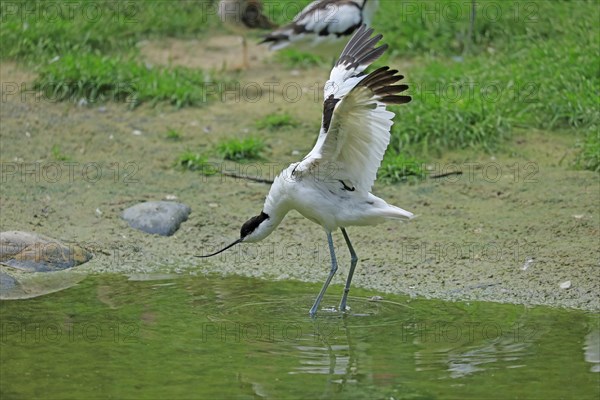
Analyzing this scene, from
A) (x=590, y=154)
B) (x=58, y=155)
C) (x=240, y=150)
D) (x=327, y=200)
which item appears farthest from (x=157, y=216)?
(x=590, y=154)

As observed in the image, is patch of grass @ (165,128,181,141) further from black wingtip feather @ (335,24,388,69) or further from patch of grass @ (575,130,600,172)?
patch of grass @ (575,130,600,172)

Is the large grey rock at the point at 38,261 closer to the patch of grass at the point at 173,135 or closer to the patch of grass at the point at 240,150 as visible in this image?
the patch of grass at the point at 240,150

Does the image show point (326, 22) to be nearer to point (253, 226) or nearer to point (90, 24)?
point (90, 24)

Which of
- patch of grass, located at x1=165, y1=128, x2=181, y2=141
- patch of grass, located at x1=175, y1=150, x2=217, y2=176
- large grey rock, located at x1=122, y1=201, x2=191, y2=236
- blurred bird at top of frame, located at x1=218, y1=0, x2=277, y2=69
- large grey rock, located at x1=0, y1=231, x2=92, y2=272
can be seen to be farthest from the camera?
blurred bird at top of frame, located at x1=218, y1=0, x2=277, y2=69

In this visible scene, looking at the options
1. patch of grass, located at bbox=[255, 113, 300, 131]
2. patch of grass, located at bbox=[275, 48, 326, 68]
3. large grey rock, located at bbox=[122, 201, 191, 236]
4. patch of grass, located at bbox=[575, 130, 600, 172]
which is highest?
patch of grass, located at bbox=[575, 130, 600, 172]

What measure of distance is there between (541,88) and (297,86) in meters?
2.40

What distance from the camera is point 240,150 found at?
895 centimetres

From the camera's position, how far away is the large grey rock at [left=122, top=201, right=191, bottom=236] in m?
7.66

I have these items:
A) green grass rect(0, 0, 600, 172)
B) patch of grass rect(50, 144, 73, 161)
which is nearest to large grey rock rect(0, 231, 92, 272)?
patch of grass rect(50, 144, 73, 161)

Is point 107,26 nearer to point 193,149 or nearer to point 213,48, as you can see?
point 213,48

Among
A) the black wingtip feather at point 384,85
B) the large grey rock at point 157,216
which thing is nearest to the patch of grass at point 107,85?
the large grey rock at point 157,216

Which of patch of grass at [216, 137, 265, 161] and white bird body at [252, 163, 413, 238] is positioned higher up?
white bird body at [252, 163, 413, 238]

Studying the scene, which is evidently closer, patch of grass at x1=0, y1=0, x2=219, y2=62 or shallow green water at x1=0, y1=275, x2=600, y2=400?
shallow green water at x1=0, y1=275, x2=600, y2=400

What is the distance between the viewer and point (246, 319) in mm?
6035
